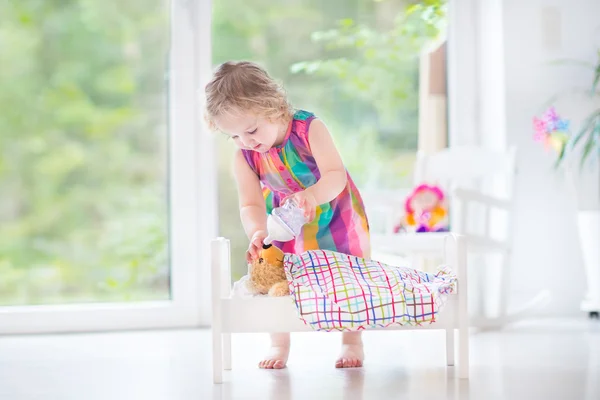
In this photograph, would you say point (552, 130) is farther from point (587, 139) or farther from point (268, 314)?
point (268, 314)

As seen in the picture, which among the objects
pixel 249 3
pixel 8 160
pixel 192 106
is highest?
pixel 249 3

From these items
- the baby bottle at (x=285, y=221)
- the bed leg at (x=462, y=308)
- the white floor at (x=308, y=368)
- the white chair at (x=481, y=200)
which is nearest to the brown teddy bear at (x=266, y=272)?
the baby bottle at (x=285, y=221)

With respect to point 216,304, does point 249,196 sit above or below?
above

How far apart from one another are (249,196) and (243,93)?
0.30 metres

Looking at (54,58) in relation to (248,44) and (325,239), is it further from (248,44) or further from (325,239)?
(325,239)

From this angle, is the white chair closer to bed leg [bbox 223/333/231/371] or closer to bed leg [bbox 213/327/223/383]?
bed leg [bbox 223/333/231/371]

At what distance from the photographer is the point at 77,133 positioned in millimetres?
2777

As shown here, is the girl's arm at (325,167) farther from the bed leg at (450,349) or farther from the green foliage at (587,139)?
the green foliage at (587,139)

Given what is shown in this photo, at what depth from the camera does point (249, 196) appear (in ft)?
6.48

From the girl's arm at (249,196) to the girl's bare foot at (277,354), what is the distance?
0.30 m

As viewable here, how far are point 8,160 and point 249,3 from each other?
993 millimetres

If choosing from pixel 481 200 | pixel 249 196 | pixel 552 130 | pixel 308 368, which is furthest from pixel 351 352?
pixel 552 130

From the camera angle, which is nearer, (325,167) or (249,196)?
(325,167)

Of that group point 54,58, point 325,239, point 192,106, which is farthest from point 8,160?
point 325,239
